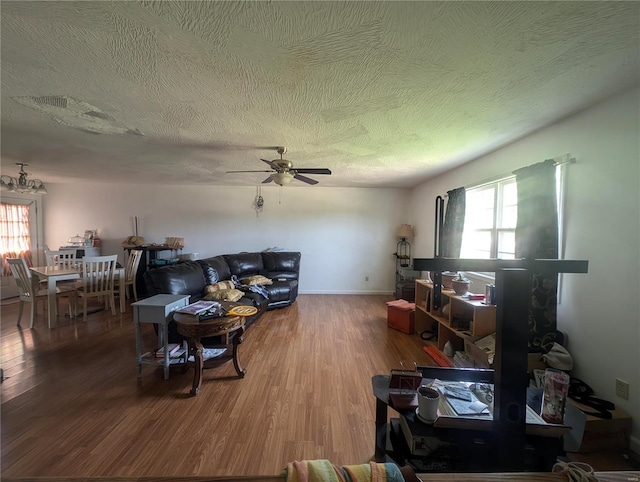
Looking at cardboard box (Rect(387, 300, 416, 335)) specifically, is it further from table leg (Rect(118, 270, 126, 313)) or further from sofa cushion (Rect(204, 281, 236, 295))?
table leg (Rect(118, 270, 126, 313))

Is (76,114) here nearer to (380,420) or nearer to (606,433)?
(380,420)

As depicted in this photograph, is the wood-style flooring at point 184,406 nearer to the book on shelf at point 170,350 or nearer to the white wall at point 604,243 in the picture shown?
the book on shelf at point 170,350

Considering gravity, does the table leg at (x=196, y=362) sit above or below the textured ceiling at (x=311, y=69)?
below

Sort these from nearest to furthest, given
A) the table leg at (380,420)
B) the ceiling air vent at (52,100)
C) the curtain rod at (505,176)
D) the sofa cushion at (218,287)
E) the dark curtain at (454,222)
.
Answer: the table leg at (380,420) < the ceiling air vent at (52,100) < the curtain rod at (505,176) < the sofa cushion at (218,287) < the dark curtain at (454,222)

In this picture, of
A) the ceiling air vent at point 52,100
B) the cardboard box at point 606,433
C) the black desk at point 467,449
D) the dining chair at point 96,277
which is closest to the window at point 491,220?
the cardboard box at point 606,433

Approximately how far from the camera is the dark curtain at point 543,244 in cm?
201

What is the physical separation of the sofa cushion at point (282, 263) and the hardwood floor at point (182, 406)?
1.83 m

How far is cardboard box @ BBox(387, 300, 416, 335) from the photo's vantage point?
10.9 feet

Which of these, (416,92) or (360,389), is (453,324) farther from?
(416,92)

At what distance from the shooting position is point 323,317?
12.7 feet

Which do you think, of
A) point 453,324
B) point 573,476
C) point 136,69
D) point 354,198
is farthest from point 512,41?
point 354,198

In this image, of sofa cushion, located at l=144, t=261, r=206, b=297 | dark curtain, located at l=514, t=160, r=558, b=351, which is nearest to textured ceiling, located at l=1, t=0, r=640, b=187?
dark curtain, located at l=514, t=160, r=558, b=351

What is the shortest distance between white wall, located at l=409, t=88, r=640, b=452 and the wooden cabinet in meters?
0.54

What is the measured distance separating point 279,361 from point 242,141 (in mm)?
2392
